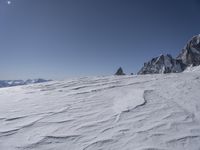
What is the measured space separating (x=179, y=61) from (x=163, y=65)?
60.2 ft

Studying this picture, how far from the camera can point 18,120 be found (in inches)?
131

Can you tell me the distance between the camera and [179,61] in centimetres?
13450

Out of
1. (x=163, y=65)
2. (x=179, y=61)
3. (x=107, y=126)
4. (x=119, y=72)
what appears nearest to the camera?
(x=107, y=126)

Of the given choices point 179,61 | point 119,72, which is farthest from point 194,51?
point 119,72

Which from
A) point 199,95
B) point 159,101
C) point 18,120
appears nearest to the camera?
point 18,120

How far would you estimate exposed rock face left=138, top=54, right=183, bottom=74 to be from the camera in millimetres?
130375

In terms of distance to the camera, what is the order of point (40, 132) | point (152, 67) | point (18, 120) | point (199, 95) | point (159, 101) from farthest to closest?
point (152, 67)
point (199, 95)
point (159, 101)
point (18, 120)
point (40, 132)

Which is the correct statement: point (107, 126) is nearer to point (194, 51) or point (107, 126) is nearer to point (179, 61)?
point (194, 51)

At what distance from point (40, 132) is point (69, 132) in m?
0.45

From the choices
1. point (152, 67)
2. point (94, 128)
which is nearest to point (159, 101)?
point (94, 128)

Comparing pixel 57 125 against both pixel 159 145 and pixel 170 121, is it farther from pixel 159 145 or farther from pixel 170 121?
pixel 170 121

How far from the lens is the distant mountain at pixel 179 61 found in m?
92.3

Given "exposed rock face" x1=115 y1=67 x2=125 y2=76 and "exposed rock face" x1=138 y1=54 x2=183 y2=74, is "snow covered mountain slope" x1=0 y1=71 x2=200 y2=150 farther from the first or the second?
"exposed rock face" x1=138 y1=54 x2=183 y2=74

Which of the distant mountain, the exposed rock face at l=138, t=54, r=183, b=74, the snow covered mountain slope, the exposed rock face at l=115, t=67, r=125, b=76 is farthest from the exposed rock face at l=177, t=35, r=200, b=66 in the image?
the snow covered mountain slope
